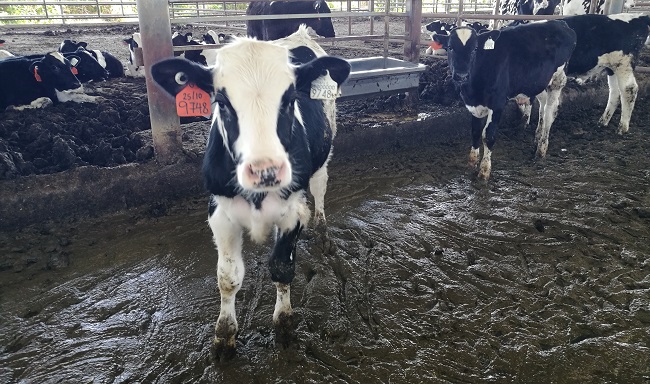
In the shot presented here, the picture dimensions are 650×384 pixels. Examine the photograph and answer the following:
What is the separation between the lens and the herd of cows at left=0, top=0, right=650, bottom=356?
7.19 feet

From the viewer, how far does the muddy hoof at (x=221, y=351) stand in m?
2.68

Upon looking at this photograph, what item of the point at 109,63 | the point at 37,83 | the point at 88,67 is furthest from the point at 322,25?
the point at 37,83

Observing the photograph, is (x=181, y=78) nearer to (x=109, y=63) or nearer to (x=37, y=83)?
(x=37, y=83)

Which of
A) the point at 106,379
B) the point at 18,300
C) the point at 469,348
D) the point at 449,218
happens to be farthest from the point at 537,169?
the point at 18,300

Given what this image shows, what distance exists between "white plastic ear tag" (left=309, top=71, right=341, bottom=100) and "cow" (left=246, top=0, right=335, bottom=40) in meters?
7.04

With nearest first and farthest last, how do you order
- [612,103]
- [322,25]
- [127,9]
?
[612,103], [322,25], [127,9]

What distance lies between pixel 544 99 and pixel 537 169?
1.38m

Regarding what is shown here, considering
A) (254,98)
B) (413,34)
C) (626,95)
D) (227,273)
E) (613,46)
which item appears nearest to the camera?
(254,98)

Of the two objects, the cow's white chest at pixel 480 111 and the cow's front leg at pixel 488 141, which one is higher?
the cow's white chest at pixel 480 111

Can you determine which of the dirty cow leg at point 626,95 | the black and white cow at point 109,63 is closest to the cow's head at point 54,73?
the black and white cow at point 109,63

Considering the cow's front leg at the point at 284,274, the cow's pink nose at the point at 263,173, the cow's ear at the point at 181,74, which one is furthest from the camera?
the cow's front leg at the point at 284,274

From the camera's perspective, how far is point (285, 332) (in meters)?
2.84

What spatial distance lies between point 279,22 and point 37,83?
16.3ft

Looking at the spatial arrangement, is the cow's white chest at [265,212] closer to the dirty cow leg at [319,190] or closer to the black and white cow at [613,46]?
the dirty cow leg at [319,190]
